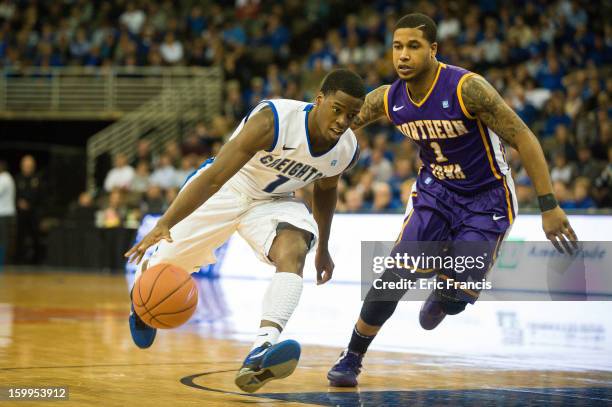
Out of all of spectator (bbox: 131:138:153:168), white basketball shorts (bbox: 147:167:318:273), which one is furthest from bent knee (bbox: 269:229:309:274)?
spectator (bbox: 131:138:153:168)

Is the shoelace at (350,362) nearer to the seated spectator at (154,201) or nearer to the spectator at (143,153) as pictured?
the seated spectator at (154,201)

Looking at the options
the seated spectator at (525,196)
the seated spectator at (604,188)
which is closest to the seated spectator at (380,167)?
the seated spectator at (525,196)

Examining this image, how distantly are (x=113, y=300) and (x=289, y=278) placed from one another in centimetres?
635

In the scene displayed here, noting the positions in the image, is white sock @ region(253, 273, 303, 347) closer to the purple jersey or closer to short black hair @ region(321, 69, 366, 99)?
short black hair @ region(321, 69, 366, 99)

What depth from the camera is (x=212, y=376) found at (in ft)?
18.6

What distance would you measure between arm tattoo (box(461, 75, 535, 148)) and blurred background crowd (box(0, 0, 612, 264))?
25.2 feet

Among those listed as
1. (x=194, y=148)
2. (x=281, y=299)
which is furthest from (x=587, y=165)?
(x=281, y=299)

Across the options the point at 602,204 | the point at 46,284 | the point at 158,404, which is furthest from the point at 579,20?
the point at 158,404

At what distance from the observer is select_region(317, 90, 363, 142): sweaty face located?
5.30 metres

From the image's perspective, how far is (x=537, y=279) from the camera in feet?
38.7

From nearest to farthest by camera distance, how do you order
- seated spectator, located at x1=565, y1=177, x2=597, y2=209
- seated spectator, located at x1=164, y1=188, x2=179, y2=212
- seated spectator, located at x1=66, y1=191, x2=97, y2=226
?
seated spectator, located at x1=565, y1=177, x2=597, y2=209 → seated spectator, located at x1=164, y1=188, x2=179, y2=212 → seated spectator, located at x1=66, y1=191, x2=97, y2=226

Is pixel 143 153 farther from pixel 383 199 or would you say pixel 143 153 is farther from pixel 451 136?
pixel 451 136

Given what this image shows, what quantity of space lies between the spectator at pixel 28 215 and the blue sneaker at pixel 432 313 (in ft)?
43.9

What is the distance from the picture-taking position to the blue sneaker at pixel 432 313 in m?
5.93
